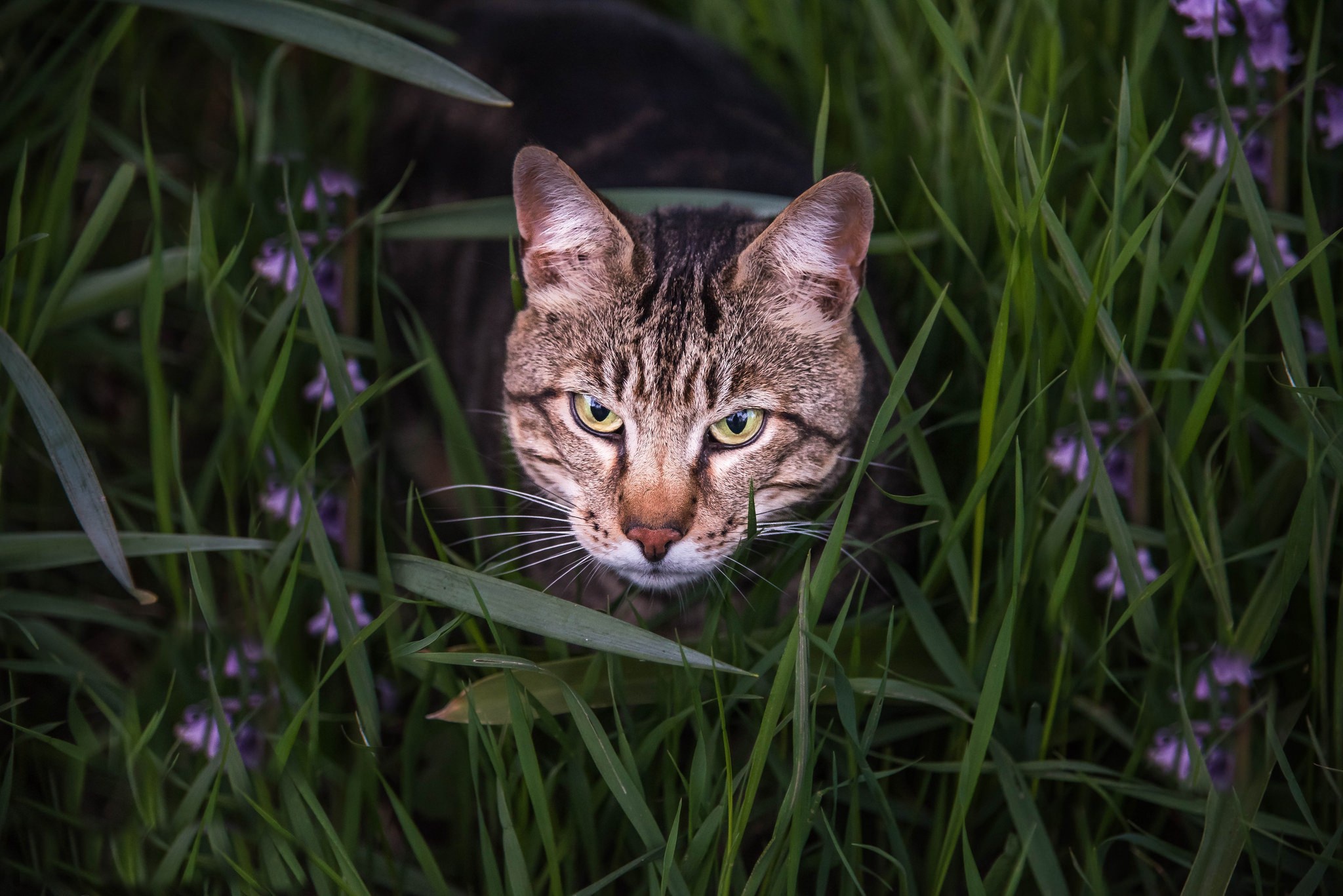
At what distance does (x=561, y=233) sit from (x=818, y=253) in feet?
1.63

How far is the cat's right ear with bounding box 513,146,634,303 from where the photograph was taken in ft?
5.76

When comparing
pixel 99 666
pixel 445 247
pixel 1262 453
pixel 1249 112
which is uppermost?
pixel 1249 112

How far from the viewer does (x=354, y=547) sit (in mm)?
2012

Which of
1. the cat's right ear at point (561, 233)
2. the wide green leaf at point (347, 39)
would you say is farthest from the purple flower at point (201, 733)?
the wide green leaf at point (347, 39)

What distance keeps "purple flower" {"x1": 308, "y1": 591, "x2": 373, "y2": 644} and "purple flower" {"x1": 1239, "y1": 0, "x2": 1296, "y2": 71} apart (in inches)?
80.2

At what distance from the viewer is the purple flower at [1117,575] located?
1828 millimetres

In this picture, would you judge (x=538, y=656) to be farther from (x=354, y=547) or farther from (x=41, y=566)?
(x=41, y=566)

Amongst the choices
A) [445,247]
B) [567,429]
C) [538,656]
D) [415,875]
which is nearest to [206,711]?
[415,875]

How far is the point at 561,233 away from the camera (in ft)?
6.21

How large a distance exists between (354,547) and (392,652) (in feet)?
1.13

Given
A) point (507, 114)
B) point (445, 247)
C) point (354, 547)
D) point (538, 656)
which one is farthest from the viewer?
point (445, 247)

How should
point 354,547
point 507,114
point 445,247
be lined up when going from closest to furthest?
point 354,547
point 507,114
point 445,247

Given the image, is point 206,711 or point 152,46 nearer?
point 206,711

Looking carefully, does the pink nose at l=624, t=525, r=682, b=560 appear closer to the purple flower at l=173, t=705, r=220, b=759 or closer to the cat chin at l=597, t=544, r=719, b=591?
the cat chin at l=597, t=544, r=719, b=591
